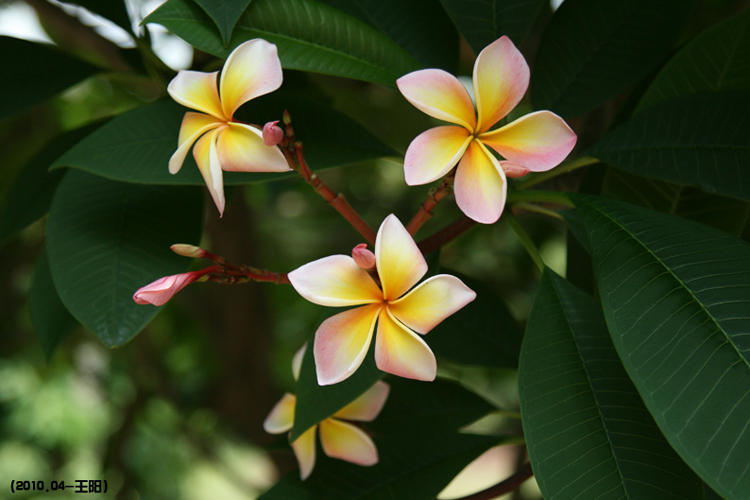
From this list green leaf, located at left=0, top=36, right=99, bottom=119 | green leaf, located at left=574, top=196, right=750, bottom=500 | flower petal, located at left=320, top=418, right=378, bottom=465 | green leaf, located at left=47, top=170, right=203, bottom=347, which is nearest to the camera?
green leaf, located at left=574, top=196, right=750, bottom=500

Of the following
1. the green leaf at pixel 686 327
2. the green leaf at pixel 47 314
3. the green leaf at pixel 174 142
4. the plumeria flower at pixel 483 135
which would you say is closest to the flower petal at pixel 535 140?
the plumeria flower at pixel 483 135

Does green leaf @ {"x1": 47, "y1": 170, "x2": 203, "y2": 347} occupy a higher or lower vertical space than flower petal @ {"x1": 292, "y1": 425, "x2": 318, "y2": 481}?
higher

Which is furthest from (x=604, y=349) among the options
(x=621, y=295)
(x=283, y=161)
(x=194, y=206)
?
(x=194, y=206)

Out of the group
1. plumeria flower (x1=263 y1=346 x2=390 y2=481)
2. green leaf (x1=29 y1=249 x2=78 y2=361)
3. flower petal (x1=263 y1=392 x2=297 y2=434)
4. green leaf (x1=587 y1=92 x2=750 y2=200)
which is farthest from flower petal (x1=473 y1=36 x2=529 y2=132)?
green leaf (x1=29 y1=249 x2=78 y2=361)

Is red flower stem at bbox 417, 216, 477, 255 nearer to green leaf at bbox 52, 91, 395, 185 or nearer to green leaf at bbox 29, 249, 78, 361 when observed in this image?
green leaf at bbox 52, 91, 395, 185

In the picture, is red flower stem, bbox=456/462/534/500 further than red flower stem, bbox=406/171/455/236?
Yes

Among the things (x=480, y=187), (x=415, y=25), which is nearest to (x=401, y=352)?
(x=480, y=187)

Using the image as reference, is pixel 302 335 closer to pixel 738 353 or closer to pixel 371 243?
pixel 371 243

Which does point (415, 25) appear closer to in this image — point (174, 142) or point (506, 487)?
point (174, 142)
